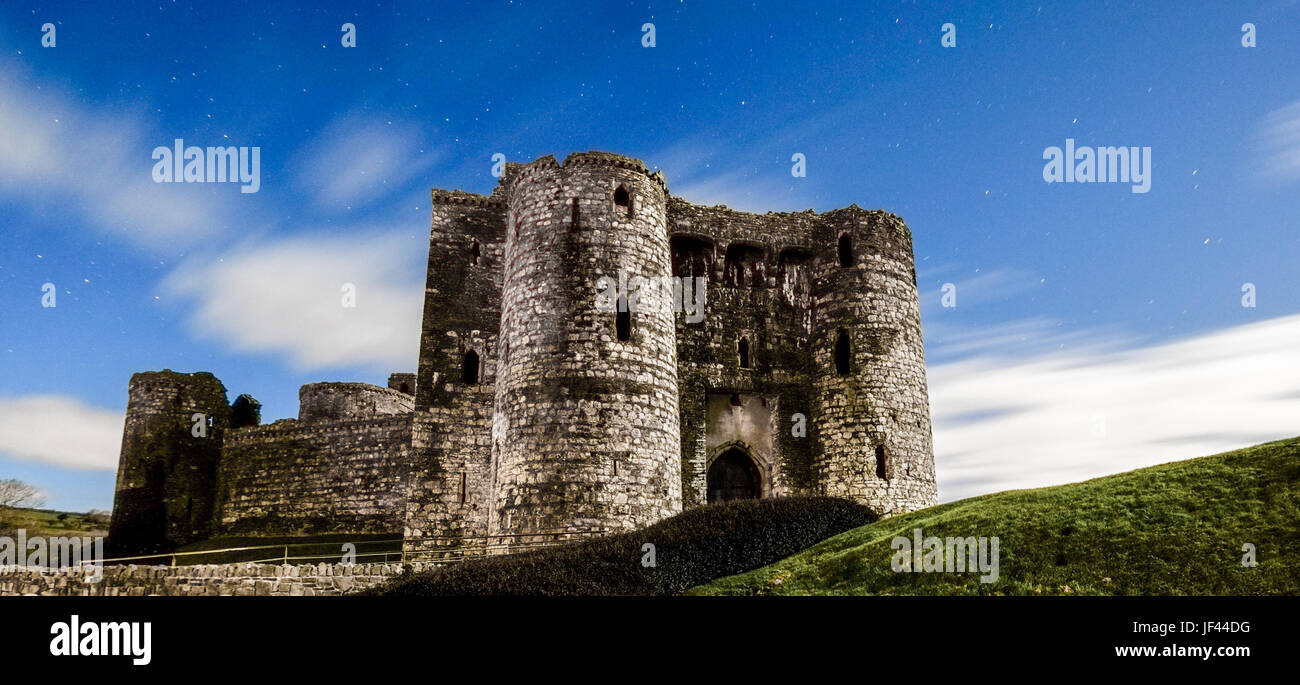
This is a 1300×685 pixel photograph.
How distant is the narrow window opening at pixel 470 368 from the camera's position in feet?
92.4

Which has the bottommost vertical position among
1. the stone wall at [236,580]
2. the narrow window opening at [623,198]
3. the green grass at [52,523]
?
the green grass at [52,523]

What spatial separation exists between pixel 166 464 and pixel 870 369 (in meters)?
29.2

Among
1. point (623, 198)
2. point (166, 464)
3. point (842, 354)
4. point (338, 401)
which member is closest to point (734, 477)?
point (842, 354)

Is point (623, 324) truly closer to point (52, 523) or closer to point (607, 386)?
point (607, 386)

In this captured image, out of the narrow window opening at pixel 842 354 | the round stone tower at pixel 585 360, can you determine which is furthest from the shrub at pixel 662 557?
the narrow window opening at pixel 842 354

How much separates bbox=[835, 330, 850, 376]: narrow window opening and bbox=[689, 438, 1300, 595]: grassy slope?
32.4 feet

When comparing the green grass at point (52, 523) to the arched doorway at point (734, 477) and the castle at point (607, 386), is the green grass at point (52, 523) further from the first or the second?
the arched doorway at point (734, 477)

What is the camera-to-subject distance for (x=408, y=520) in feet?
86.6

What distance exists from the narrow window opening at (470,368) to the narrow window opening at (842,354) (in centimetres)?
A: 1217

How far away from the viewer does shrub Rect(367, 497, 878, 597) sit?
15.5 meters

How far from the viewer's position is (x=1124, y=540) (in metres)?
14.0

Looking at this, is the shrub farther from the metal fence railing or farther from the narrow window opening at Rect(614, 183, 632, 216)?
the narrow window opening at Rect(614, 183, 632, 216)
